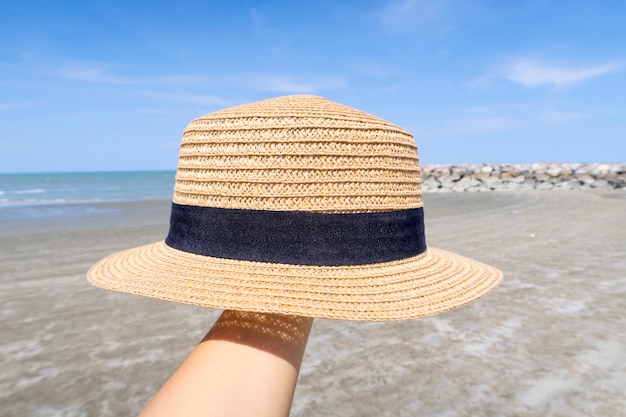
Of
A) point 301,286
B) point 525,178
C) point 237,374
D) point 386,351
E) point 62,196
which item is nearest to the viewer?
point 237,374

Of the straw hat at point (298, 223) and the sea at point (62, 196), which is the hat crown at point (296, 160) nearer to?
the straw hat at point (298, 223)

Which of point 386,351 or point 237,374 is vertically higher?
point 237,374

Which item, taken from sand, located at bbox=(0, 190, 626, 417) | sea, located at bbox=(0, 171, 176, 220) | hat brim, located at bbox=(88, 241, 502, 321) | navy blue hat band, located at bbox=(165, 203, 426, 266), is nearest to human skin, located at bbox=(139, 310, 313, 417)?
hat brim, located at bbox=(88, 241, 502, 321)

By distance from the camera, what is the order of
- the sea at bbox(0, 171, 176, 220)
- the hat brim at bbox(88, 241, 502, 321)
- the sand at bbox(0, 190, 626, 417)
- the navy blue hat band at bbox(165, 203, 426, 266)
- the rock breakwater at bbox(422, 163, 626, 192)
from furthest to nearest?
the rock breakwater at bbox(422, 163, 626, 192), the sea at bbox(0, 171, 176, 220), the sand at bbox(0, 190, 626, 417), the navy blue hat band at bbox(165, 203, 426, 266), the hat brim at bbox(88, 241, 502, 321)

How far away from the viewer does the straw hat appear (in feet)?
3.88

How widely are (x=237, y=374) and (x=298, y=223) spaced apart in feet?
1.52

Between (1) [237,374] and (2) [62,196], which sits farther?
(2) [62,196]

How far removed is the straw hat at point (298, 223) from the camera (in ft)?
3.88

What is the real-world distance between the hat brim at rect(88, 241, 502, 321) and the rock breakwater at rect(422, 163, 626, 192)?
69.7 ft

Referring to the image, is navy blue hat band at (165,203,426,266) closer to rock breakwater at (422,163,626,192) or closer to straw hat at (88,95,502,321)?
straw hat at (88,95,502,321)

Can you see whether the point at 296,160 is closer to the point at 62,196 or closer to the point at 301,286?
the point at 301,286

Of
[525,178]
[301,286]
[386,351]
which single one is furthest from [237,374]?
[525,178]

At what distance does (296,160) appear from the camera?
1219 millimetres

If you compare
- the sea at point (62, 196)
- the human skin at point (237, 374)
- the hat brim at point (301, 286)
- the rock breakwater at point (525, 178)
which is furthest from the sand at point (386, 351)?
the rock breakwater at point (525, 178)
